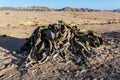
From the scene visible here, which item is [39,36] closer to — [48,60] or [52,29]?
[52,29]

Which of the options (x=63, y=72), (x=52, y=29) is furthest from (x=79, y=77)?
(x=52, y=29)

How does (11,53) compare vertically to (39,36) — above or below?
below

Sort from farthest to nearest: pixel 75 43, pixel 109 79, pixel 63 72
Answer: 1. pixel 75 43
2. pixel 63 72
3. pixel 109 79

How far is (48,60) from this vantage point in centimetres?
791

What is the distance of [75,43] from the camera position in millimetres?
8414

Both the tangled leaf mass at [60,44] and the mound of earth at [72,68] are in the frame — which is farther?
the tangled leaf mass at [60,44]

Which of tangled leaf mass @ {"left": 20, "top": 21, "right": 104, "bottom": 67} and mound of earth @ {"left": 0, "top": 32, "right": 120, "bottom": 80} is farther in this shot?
tangled leaf mass @ {"left": 20, "top": 21, "right": 104, "bottom": 67}

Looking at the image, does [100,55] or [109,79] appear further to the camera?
[100,55]

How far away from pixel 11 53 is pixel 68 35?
1966 mm

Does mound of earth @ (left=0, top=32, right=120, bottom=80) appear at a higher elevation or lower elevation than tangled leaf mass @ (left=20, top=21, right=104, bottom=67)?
lower

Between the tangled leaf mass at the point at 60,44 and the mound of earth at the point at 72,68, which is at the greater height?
the tangled leaf mass at the point at 60,44

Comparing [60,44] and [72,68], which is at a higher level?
[60,44]

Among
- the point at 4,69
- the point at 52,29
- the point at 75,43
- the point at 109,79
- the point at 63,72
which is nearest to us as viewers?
the point at 109,79

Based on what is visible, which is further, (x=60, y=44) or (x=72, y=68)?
(x=60, y=44)
